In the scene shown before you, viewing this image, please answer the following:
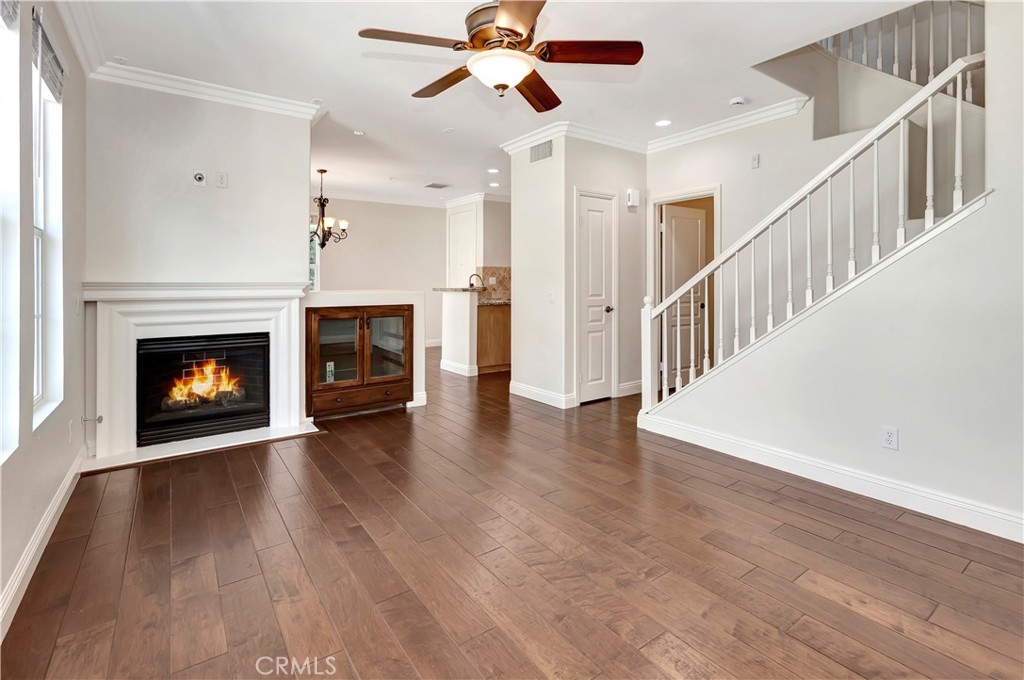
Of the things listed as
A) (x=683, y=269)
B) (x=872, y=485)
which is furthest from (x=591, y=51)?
(x=683, y=269)

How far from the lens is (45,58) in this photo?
2426mm

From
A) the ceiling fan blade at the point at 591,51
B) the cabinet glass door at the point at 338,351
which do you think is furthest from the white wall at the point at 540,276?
the ceiling fan blade at the point at 591,51

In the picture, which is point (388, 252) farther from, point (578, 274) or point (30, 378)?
point (30, 378)

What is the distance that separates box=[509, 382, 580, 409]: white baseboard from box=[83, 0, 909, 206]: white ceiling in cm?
262

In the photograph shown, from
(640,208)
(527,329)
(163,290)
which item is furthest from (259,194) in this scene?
(640,208)

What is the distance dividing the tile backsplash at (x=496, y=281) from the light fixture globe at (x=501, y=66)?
5812 millimetres

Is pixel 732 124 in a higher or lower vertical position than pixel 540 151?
higher

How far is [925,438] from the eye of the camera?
2.79 m

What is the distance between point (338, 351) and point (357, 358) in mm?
194

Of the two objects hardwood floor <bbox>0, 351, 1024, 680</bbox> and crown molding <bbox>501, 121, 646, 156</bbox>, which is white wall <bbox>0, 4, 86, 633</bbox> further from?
crown molding <bbox>501, 121, 646, 156</bbox>

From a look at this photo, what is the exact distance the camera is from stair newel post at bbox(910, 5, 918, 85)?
4.17m

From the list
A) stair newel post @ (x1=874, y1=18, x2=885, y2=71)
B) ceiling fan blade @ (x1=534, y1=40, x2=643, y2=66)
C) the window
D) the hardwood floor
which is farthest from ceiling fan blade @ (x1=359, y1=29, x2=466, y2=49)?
stair newel post @ (x1=874, y1=18, x2=885, y2=71)

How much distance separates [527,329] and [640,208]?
1.82 m

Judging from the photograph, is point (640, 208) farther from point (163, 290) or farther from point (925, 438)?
point (163, 290)
